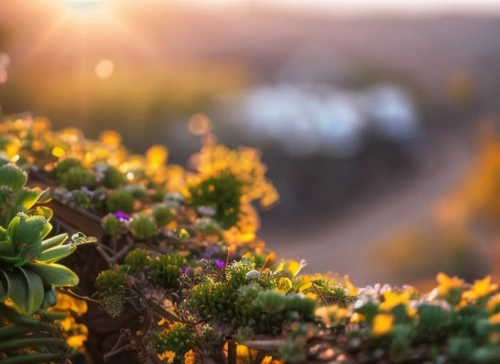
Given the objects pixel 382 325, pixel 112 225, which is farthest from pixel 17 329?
pixel 382 325

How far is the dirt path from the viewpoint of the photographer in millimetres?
13742

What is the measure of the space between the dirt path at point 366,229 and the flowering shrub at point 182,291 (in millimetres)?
9435

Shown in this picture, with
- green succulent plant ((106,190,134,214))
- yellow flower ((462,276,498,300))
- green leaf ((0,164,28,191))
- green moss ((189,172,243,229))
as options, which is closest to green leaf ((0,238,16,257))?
green leaf ((0,164,28,191))

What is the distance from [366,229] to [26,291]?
14706mm

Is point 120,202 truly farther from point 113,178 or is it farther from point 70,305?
point 70,305

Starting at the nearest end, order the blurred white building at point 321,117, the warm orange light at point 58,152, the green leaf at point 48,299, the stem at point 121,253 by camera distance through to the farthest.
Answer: the green leaf at point 48,299 → the stem at point 121,253 → the warm orange light at point 58,152 → the blurred white building at point 321,117

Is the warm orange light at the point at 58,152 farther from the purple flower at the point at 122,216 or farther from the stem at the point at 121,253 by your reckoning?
the stem at the point at 121,253

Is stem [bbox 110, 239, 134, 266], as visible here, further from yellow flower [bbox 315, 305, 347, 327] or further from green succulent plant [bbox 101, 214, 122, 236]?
yellow flower [bbox 315, 305, 347, 327]

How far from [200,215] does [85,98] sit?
565 inches

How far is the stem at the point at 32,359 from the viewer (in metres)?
2.30

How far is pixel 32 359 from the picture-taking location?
7.77 feet

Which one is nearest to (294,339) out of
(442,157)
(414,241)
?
(414,241)

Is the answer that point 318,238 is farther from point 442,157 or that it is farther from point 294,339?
point 294,339

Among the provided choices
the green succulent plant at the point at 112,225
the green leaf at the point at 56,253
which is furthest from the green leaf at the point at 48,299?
the green succulent plant at the point at 112,225
